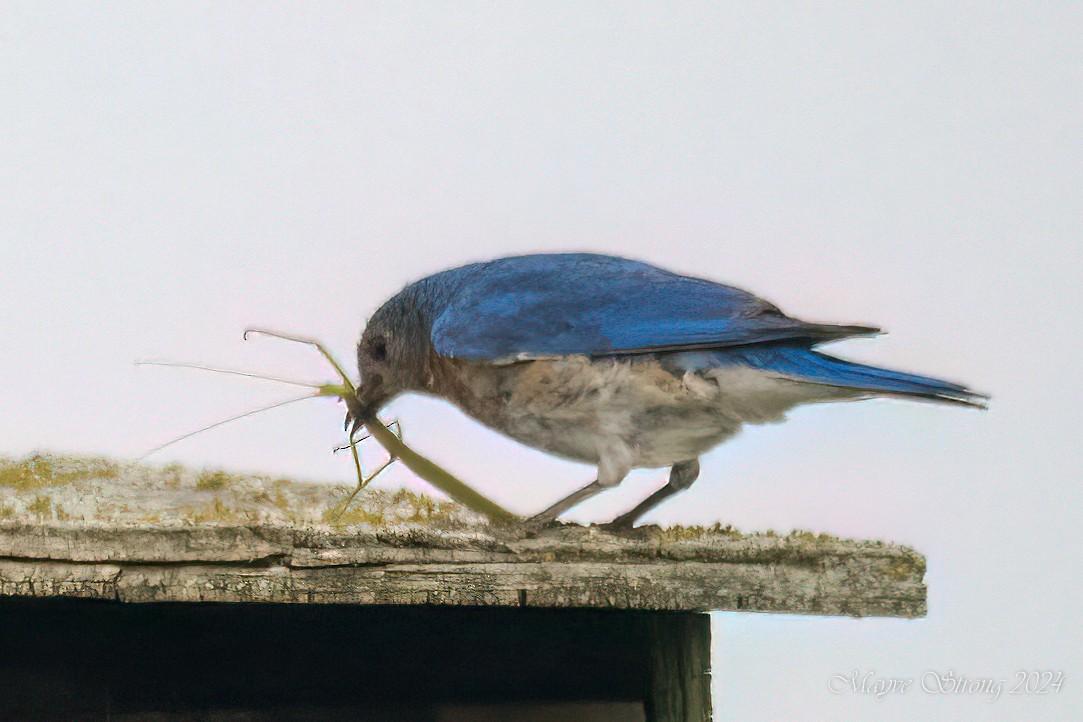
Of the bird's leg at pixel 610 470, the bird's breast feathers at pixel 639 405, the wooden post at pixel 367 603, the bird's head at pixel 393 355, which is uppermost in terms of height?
the bird's head at pixel 393 355

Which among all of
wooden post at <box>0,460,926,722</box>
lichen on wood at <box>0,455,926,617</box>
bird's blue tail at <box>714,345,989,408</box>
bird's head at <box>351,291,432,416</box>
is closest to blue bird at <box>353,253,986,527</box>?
bird's blue tail at <box>714,345,989,408</box>

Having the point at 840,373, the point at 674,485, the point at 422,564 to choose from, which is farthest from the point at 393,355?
the point at 422,564

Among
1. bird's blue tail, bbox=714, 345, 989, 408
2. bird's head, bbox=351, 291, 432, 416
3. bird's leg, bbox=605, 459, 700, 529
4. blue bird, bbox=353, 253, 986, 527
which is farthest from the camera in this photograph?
bird's head, bbox=351, 291, 432, 416

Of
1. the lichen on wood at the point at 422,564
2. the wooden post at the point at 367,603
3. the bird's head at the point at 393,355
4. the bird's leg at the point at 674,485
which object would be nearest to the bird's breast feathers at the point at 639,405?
the bird's leg at the point at 674,485

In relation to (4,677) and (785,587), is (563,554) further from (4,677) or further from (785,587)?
(4,677)

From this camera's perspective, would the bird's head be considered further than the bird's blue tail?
Yes

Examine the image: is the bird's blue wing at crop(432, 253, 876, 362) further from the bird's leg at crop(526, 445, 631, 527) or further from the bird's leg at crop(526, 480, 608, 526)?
the bird's leg at crop(526, 480, 608, 526)

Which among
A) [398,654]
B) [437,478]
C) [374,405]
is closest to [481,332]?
[437,478]

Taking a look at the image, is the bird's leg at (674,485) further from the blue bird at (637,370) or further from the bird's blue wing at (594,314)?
the bird's blue wing at (594,314)

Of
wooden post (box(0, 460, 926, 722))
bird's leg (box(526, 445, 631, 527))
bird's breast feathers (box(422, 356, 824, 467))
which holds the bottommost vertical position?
wooden post (box(0, 460, 926, 722))
